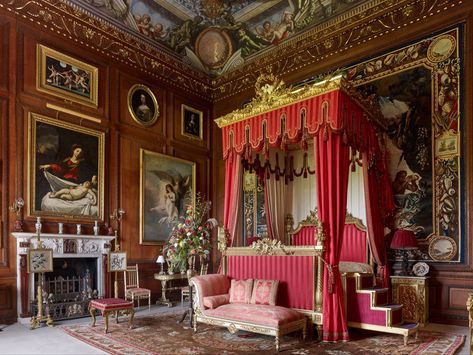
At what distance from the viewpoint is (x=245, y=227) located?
36.4 feet

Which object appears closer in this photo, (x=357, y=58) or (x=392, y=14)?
(x=392, y=14)

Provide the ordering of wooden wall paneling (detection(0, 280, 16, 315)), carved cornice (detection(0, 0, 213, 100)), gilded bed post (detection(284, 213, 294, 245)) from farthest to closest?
gilded bed post (detection(284, 213, 294, 245)), carved cornice (detection(0, 0, 213, 100)), wooden wall paneling (detection(0, 280, 16, 315))

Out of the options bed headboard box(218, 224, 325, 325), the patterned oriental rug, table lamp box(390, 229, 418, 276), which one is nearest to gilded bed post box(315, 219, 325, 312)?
bed headboard box(218, 224, 325, 325)

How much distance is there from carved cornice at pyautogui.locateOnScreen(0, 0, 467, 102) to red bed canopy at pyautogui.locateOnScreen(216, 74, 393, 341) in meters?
2.83

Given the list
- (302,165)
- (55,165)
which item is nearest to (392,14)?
(302,165)

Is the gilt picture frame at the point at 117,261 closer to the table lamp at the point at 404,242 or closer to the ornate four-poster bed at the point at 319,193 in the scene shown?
the ornate four-poster bed at the point at 319,193

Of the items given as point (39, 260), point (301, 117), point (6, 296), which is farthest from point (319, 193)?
point (6, 296)

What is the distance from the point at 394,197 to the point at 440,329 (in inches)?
106

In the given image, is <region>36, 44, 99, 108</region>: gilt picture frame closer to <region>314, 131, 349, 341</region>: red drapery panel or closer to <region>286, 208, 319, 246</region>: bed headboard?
<region>286, 208, 319, 246</region>: bed headboard

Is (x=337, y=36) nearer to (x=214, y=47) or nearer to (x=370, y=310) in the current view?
(x=214, y=47)

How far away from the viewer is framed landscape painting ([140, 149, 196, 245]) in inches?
400

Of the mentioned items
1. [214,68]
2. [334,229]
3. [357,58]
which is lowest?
[334,229]

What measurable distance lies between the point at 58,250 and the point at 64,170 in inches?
69.0

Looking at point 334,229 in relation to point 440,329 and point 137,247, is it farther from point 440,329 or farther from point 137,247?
point 137,247
